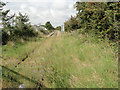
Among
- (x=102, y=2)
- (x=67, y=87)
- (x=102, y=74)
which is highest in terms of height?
(x=102, y=2)

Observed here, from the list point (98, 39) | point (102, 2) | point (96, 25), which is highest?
point (102, 2)

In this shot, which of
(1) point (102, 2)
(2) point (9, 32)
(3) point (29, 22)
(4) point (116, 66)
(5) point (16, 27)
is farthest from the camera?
(3) point (29, 22)

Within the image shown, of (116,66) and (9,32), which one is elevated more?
(9,32)

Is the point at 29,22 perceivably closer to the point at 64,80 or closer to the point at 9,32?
the point at 9,32

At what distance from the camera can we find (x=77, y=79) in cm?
260

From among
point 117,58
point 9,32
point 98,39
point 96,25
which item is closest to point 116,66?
point 117,58

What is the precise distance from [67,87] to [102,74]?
0.86 m

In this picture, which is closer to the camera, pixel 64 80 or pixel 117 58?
pixel 64 80

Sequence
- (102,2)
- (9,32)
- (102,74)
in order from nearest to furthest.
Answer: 1. (102,74)
2. (102,2)
3. (9,32)

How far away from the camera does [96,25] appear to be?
4.77 m

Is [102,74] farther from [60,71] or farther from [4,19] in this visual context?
[4,19]

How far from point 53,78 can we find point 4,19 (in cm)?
1104

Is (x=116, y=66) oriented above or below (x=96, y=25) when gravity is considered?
below

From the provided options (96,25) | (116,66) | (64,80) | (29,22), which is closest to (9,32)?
(29,22)
